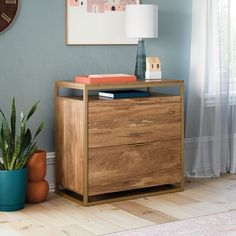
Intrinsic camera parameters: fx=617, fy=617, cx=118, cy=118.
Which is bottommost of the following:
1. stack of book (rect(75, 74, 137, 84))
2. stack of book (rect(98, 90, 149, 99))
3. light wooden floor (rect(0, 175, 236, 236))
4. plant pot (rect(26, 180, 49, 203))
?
light wooden floor (rect(0, 175, 236, 236))

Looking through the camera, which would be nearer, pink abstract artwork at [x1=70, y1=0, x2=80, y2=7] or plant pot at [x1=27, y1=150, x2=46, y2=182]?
plant pot at [x1=27, y1=150, x2=46, y2=182]

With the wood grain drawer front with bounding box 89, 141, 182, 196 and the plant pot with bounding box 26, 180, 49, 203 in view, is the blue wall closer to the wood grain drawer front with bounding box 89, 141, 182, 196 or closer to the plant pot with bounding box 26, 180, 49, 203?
the plant pot with bounding box 26, 180, 49, 203

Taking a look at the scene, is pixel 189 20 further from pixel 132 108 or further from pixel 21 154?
pixel 21 154

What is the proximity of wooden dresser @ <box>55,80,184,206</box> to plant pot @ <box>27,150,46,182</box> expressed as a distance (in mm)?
198

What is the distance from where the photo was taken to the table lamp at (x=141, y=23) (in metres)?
4.30

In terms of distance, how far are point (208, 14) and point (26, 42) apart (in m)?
1.46

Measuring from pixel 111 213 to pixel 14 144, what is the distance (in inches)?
29.8

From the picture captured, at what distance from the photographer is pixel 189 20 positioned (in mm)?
4875

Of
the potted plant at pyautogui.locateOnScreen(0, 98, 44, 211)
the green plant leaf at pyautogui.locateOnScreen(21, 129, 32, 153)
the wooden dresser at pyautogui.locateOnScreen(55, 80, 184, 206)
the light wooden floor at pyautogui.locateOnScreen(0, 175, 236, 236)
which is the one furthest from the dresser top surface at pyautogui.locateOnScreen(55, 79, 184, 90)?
the light wooden floor at pyautogui.locateOnScreen(0, 175, 236, 236)

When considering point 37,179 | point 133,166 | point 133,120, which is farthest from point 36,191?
point 133,120

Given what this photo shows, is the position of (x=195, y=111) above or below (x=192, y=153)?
above

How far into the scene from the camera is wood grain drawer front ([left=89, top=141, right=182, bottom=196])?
4039 mm

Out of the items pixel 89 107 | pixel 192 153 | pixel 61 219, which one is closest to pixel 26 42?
pixel 89 107

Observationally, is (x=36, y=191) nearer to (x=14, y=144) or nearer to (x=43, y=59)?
(x=14, y=144)
